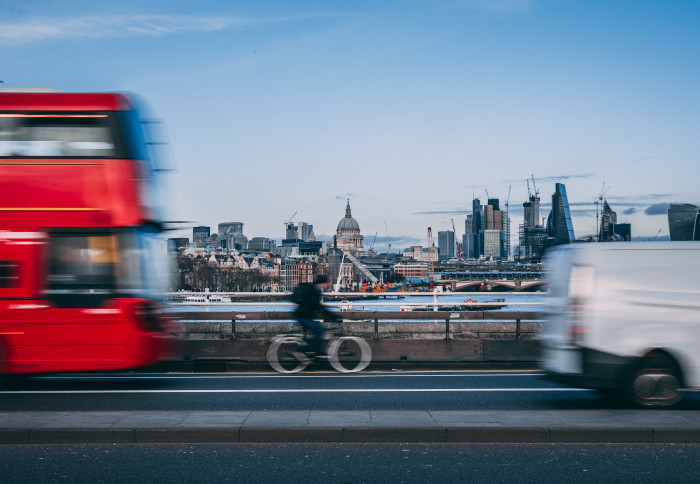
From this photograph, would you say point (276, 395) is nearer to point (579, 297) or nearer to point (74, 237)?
point (74, 237)

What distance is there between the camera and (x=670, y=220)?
604 inches

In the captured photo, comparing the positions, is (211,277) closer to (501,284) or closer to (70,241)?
(501,284)

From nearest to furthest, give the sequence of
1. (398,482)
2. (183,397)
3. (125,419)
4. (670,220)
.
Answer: (398,482), (125,419), (183,397), (670,220)

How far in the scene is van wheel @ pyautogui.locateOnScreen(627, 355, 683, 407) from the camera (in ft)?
29.9

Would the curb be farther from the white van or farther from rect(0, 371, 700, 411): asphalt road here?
rect(0, 371, 700, 411): asphalt road

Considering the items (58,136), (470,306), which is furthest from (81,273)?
(470,306)

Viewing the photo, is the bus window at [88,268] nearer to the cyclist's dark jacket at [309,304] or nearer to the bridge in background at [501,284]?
the cyclist's dark jacket at [309,304]

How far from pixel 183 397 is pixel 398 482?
17.1 ft

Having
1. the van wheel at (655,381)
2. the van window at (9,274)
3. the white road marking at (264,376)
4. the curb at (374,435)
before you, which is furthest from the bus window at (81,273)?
the van wheel at (655,381)

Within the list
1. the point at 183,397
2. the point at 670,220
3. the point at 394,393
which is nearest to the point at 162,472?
the point at 183,397

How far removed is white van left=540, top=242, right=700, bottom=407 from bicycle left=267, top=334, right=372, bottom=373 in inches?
213

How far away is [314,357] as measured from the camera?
13.7 m

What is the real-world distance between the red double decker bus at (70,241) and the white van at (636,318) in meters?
6.11

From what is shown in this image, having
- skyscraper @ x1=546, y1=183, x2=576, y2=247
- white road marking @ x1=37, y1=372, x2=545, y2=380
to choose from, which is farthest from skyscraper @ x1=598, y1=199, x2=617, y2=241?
white road marking @ x1=37, y1=372, x2=545, y2=380
